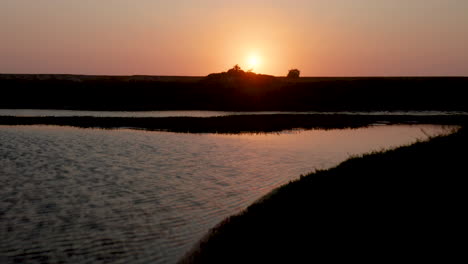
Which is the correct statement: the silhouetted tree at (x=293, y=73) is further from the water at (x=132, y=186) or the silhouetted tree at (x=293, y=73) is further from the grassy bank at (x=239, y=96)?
the water at (x=132, y=186)

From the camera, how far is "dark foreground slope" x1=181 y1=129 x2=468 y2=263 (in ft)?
26.6

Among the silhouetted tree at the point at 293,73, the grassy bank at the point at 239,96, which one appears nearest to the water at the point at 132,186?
the grassy bank at the point at 239,96

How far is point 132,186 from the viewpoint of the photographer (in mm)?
16406

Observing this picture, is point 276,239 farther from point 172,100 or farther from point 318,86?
point 318,86

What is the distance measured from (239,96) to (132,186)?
7140 centimetres

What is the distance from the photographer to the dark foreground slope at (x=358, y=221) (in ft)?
26.6

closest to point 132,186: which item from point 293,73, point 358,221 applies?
point 358,221

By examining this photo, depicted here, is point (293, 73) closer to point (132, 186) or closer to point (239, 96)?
point (239, 96)

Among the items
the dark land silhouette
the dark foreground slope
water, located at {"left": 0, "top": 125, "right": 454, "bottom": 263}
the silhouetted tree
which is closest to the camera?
the dark foreground slope

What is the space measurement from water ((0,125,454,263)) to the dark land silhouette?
47269 millimetres

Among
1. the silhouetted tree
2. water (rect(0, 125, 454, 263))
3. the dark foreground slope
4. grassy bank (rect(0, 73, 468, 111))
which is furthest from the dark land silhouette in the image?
the silhouetted tree

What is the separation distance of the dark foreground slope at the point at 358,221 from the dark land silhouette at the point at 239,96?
208ft

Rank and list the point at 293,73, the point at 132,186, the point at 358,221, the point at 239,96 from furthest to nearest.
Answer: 1. the point at 293,73
2. the point at 239,96
3. the point at 132,186
4. the point at 358,221

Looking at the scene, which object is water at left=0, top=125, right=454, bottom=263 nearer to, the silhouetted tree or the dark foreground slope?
the dark foreground slope
